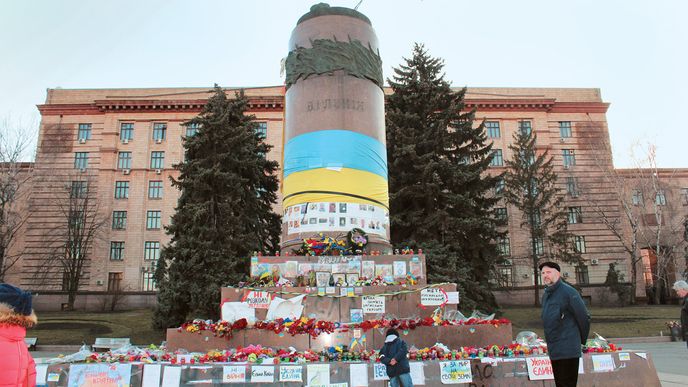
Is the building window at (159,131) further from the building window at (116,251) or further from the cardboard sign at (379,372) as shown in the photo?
the cardboard sign at (379,372)

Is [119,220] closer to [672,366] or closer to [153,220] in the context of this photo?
[153,220]

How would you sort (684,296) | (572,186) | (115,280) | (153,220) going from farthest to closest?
(572,186)
(153,220)
(115,280)
(684,296)

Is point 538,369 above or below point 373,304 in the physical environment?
below

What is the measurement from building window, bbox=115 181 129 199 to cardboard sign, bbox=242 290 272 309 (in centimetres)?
3544

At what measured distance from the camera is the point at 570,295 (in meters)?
5.46

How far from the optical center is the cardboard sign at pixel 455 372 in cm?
826

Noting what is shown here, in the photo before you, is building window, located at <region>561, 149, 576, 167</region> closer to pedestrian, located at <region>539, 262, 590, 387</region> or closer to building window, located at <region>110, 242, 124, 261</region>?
building window, located at <region>110, 242, 124, 261</region>

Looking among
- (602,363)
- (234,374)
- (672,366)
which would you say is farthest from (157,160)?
(602,363)

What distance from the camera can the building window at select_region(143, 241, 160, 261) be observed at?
41.4m

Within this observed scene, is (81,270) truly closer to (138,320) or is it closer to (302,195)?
(138,320)

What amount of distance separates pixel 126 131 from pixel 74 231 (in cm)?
1049

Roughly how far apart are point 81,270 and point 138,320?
1541 centimetres

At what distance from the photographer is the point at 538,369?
27.9ft

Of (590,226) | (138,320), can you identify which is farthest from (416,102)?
(590,226)
